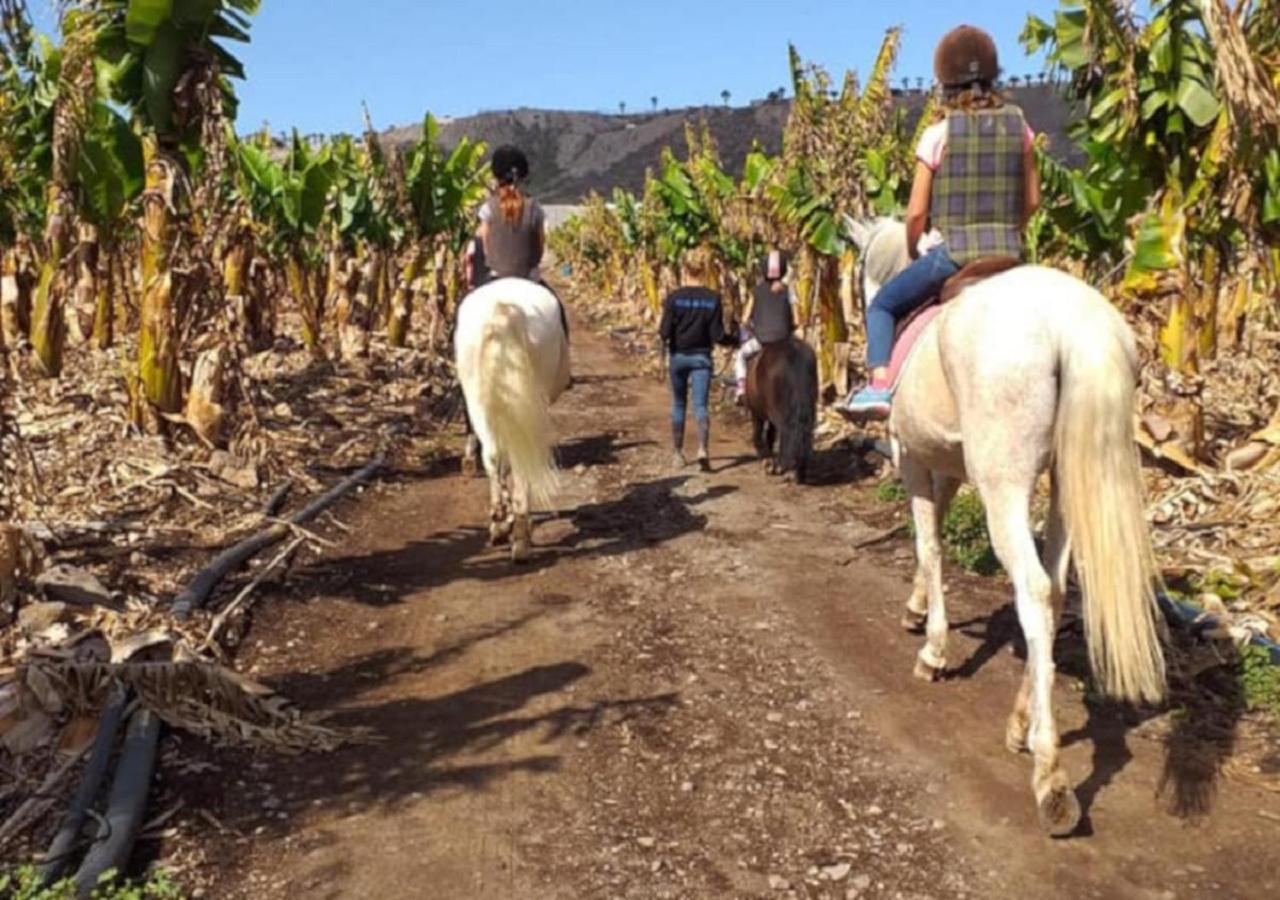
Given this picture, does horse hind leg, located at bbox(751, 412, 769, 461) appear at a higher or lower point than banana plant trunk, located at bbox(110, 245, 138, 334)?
lower

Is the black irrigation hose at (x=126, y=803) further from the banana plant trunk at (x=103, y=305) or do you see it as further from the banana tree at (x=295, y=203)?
the banana plant trunk at (x=103, y=305)

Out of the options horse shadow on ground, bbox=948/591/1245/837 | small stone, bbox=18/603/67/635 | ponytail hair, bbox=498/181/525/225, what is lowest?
horse shadow on ground, bbox=948/591/1245/837

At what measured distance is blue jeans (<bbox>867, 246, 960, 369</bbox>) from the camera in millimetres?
5137

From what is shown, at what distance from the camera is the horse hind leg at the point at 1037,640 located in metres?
3.82

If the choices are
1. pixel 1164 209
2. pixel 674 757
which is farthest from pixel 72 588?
pixel 1164 209

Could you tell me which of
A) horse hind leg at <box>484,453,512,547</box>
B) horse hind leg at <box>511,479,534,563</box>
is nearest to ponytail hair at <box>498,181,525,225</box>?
horse hind leg at <box>484,453,512,547</box>

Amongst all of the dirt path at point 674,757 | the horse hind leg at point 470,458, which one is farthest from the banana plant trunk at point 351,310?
the dirt path at point 674,757

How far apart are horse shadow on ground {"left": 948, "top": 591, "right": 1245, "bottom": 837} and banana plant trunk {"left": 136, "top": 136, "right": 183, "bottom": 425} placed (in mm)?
6820

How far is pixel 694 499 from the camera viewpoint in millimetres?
9492

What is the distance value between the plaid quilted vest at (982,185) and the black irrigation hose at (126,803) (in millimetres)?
4121

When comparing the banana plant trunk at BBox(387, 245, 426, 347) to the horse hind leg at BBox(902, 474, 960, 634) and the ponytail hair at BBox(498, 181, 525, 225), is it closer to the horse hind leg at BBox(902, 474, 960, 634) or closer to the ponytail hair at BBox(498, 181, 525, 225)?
the ponytail hair at BBox(498, 181, 525, 225)

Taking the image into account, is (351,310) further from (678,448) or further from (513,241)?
(513,241)

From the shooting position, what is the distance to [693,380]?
11234 millimetres

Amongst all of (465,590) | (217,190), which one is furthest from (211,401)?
(465,590)
